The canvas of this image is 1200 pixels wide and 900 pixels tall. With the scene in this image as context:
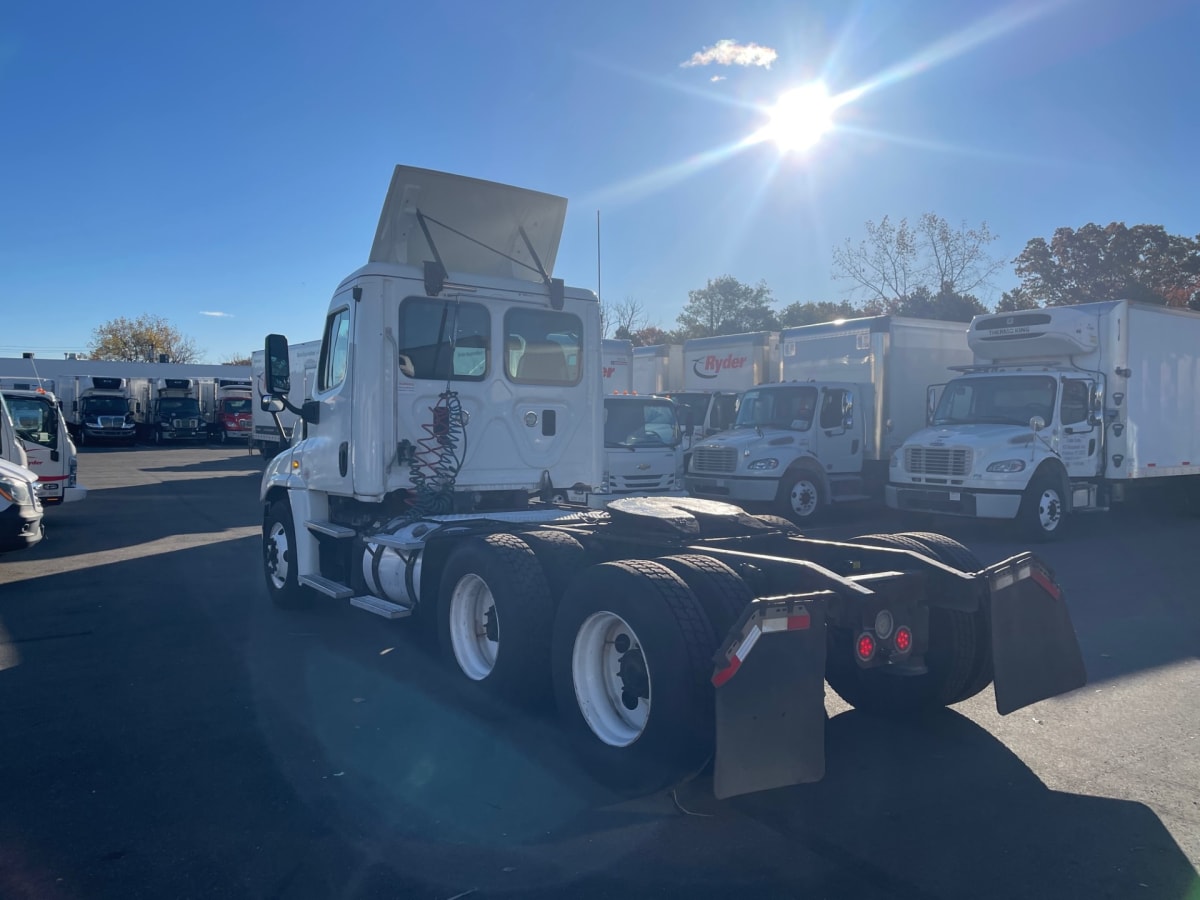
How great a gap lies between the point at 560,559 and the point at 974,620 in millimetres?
2305

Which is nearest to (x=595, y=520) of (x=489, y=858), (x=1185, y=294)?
(x=489, y=858)

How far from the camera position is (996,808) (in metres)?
4.16

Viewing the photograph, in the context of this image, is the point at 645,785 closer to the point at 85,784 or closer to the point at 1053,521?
the point at 85,784

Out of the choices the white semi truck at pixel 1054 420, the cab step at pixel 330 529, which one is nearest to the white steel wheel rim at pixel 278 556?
the cab step at pixel 330 529

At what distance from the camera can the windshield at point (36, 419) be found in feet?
43.7

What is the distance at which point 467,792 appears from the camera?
4.29m

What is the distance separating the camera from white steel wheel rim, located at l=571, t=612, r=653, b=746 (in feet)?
14.4

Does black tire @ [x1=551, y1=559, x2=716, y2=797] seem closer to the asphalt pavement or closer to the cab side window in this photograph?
the asphalt pavement

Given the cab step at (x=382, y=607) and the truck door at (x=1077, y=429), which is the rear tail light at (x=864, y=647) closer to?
the cab step at (x=382, y=607)

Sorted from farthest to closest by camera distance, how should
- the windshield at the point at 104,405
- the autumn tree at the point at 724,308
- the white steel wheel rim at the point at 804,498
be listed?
the autumn tree at the point at 724,308
the windshield at the point at 104,405
the white steel wheel rim at the point at 804,498

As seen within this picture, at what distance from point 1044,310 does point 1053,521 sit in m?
3.40

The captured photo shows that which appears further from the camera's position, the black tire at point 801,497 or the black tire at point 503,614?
the black tire at point 801,497

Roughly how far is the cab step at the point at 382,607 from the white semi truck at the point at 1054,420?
930 cm

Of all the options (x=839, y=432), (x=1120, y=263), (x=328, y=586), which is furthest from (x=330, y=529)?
(x=1120, y=263)
